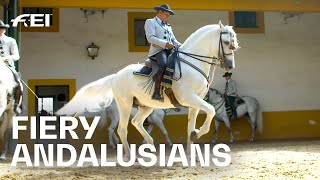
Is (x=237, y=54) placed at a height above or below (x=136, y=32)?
below

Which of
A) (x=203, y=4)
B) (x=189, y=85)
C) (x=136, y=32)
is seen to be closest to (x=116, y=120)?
(x=136, y=32)

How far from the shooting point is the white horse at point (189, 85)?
6.31 meters

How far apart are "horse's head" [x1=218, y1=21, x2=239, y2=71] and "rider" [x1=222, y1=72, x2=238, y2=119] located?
21.2 ft

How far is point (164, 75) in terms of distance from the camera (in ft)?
20.7

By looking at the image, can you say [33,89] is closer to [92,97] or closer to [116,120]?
[116,120]

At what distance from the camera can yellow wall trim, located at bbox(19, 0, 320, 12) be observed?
416 inches

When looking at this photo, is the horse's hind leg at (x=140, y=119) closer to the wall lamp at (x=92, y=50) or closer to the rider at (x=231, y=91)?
the wall lamp at (x=92, y=50)

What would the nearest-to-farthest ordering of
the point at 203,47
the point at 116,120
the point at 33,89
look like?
the point at 203,47 < the point at 116,120 < the point at 33,89

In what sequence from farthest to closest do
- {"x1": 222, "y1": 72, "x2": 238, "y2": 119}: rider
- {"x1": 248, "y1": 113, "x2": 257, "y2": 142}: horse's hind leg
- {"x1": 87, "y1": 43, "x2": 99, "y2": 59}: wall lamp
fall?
1. {"x1": 248, "y1": 113, "x2": 257, "y2": 142}: horse's hind leg
2. {"x1": 222, "y1": 72, "x2": 238, "y2": 119}: rider
3. {"x1": 87, "y1": 43, "x2": 99, "y2": 59}: wall lamp

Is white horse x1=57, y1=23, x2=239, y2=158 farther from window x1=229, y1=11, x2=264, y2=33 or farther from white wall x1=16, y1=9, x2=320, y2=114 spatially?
window x1=229, y1=11, x2=264, y2=33

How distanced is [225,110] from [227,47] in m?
6.56

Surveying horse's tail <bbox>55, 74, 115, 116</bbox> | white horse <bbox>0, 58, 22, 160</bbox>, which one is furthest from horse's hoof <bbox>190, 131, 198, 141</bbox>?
white horse <bbox>0, 58, 22, 160</bbox>

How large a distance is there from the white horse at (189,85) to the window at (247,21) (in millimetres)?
7273

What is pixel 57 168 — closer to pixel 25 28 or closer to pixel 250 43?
pixel 25 28
